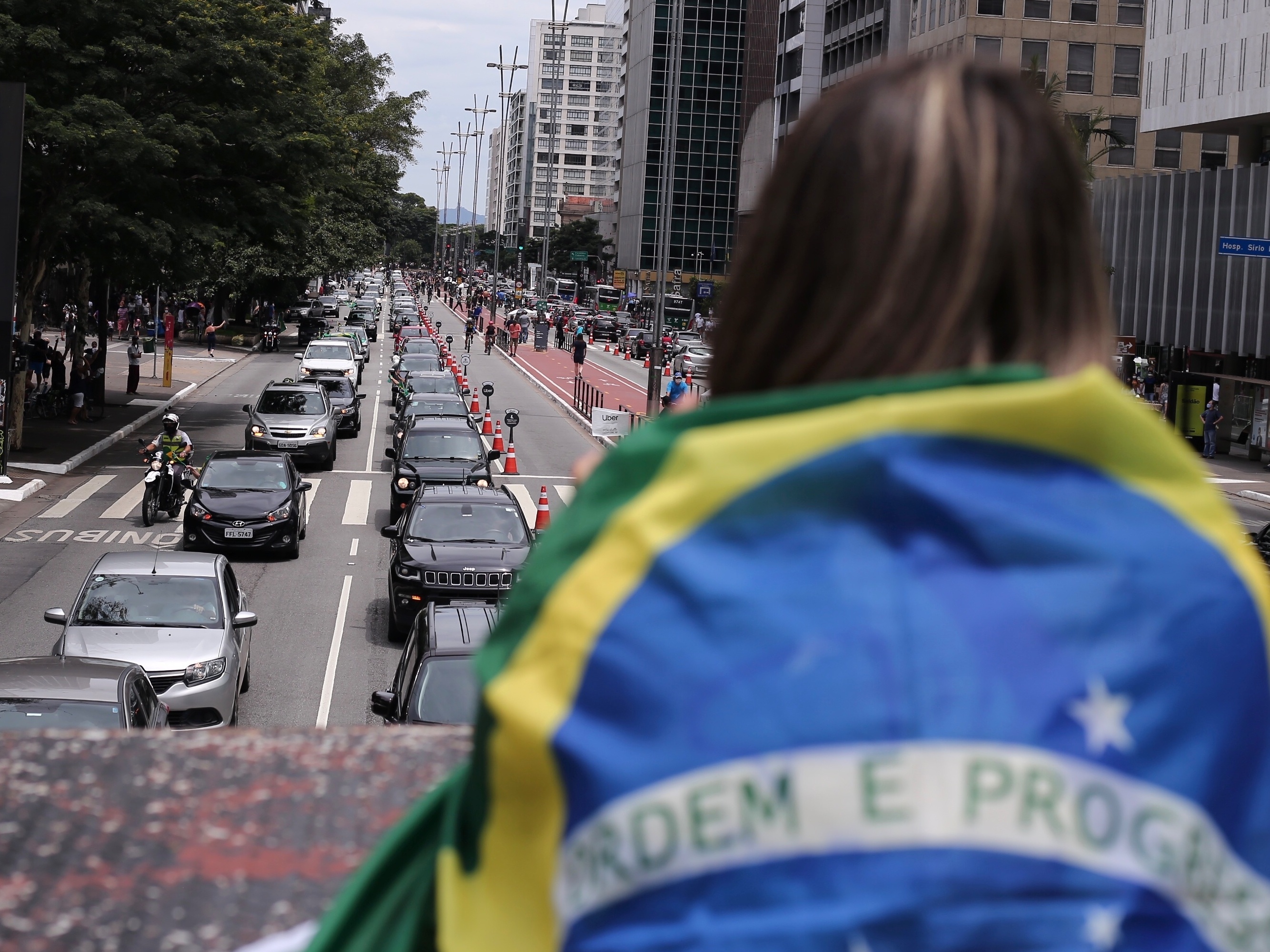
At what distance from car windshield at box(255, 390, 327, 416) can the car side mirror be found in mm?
22756

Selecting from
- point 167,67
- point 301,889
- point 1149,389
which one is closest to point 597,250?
point 1149,389

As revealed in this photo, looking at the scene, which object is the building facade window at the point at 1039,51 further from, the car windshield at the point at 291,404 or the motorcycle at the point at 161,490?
the motorcycle at the point at 161,490

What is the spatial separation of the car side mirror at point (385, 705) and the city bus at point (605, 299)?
359 ft

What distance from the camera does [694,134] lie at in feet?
415

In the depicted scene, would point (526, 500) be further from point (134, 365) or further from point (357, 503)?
point (134, 365)

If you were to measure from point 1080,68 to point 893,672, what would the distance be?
2982 inches

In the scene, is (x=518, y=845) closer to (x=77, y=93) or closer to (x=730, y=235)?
(x=77, y=93)

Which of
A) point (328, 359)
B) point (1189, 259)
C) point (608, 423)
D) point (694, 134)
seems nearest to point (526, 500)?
point (608, 423)

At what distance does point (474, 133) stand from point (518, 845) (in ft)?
518

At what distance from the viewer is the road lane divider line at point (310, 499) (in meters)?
26.9

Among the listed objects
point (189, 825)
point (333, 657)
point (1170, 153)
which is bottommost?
point (333, 657)

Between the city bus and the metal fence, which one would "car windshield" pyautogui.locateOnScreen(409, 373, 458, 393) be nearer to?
the metal fence

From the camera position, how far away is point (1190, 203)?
4900cm

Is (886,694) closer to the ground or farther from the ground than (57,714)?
farther from the ground
